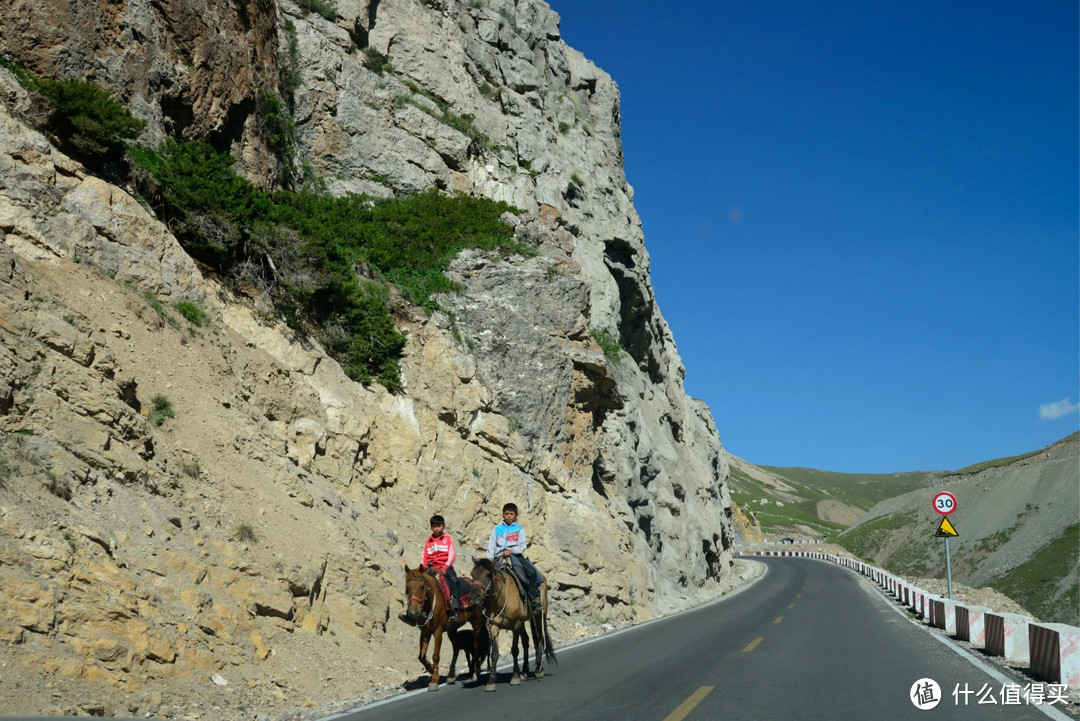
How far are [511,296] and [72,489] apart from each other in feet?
50.4

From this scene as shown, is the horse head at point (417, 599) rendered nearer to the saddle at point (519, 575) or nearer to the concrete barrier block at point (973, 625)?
the saddle at point (519, 575)

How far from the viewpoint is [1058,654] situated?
10.5 m

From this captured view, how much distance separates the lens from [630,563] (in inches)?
1022

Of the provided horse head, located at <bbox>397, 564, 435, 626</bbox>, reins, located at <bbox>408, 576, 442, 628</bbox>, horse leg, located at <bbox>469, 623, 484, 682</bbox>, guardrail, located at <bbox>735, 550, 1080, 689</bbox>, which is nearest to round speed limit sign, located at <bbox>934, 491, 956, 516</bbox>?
guardrail, located at <bbox>735, 550, 1080, 689</bbox>

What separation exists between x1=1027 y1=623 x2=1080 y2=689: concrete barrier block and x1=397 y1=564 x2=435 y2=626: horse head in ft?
28.3

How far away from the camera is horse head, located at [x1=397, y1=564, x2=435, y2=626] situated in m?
10.3

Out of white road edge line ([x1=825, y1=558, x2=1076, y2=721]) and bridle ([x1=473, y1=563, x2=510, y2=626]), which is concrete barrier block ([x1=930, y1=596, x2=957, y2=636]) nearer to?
white road edge line ([x1=825, y1=558, x2=1076, y2=721])

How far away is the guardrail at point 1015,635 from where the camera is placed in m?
10.5

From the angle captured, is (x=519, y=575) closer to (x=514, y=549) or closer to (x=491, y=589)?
(x=514, y=549)

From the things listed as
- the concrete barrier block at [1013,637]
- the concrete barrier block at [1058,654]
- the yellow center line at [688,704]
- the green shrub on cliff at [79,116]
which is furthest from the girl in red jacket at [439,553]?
the green shrub on cliff at [79,116]

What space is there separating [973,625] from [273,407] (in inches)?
589

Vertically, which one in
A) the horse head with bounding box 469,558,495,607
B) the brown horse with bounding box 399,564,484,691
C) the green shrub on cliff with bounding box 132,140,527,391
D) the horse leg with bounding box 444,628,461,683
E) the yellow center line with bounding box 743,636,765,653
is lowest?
the horse leg with bounding box 444,628,461,683

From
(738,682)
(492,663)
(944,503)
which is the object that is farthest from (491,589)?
(944,503)

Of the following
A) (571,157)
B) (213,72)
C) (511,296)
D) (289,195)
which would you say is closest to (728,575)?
(571,157)
